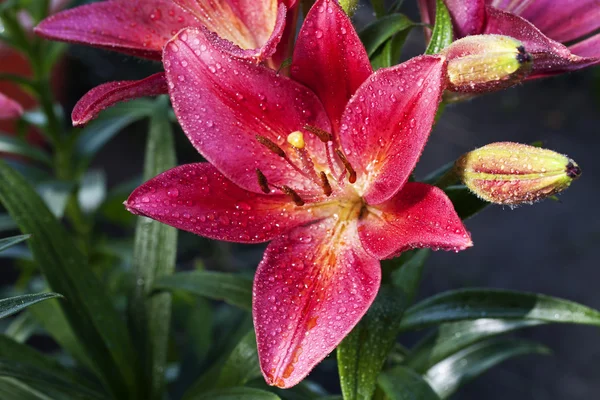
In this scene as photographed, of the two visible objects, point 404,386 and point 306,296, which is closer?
point 306,296

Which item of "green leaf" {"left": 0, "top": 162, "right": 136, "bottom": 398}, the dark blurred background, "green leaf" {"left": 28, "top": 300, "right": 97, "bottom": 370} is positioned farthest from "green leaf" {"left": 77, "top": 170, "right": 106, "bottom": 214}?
"green leaf" {"left": 0, "top": 162, "right": 136, "bottom": 398}

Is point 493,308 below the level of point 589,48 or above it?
below

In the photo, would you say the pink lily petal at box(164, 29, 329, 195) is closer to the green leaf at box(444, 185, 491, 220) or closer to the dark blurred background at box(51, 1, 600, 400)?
the green leaf at box(444, 185, 491, 220)

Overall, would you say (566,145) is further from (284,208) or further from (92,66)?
(284,208)

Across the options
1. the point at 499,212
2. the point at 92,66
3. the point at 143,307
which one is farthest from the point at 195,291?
the point at 92,66

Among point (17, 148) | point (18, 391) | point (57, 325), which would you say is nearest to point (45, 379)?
point (18, 391)

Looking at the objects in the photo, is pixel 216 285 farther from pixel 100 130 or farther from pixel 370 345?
pixel 100 130

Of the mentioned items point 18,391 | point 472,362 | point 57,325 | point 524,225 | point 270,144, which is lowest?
point 524,225
